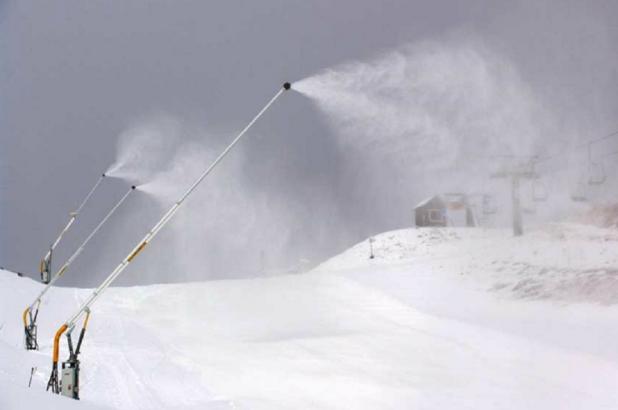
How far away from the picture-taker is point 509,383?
45.2 feet

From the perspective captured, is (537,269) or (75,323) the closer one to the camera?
(75,323)

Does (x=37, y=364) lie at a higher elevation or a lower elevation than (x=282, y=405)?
higher

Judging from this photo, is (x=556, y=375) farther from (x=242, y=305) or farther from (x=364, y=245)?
(x=364, y=245)

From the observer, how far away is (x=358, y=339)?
61.8ft

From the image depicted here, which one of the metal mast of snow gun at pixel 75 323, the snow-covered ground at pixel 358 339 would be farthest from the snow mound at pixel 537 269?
the metal mast of snow gun at pixel 75 323

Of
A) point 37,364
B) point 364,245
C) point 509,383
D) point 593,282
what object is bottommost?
point 509,383

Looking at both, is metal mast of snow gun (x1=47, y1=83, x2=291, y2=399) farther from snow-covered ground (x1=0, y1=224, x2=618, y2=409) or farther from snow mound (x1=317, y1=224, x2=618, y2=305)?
snow mound (x1=317, y1=224, x2=618, y2=305)

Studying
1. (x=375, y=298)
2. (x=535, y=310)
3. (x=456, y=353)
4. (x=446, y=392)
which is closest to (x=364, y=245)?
(x=375, y=298)

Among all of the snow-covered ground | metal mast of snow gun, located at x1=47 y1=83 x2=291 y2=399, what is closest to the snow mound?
the snow-covered ground

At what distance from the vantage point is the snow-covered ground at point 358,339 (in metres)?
12.3

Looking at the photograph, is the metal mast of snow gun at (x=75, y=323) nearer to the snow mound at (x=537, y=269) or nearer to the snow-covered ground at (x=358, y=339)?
the snow-covered ground at (x=358, y=339)

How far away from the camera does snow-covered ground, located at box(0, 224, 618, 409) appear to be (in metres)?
12.3

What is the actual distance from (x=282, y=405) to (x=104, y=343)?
9.26 meters

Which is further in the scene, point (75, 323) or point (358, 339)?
point (358, 339)
